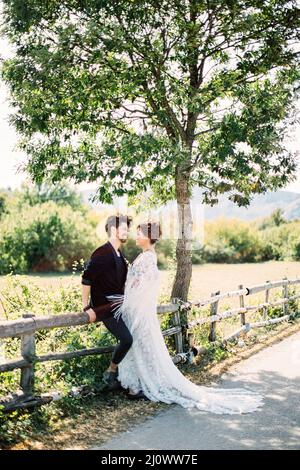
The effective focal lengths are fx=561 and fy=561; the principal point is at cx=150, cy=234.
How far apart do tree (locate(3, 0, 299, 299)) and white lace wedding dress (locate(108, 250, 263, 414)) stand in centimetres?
191

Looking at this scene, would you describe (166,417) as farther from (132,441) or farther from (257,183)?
(257,183)

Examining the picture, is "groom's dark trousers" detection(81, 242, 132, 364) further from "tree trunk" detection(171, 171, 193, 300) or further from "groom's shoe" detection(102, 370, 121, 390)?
→ "tree trunk" detection(171, 171, 193, 300)

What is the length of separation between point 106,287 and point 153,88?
360 cm

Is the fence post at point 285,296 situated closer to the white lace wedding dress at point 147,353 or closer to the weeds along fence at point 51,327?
the weeds along fence at point 51,327

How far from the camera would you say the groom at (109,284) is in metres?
6.77

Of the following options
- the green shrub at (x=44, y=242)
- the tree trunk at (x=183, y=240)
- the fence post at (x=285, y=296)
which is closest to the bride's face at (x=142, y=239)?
the tree trunk at (x=183, y=240)

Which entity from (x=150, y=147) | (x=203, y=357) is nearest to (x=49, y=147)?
(x=150, y=147)

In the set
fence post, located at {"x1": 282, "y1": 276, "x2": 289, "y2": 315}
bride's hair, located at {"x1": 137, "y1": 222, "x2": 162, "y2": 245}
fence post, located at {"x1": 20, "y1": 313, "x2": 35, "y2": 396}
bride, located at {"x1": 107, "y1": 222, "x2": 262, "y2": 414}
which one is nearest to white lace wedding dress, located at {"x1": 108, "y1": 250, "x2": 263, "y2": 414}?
bride, located at {"x1": 107, "y1": 222, "x2": 262, "y2": 414}

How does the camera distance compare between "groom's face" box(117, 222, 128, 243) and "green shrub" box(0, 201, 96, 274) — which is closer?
"groom's face" box(117, 222, 128, 243)

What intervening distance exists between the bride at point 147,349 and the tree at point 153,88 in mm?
1806

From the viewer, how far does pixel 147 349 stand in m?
7.01

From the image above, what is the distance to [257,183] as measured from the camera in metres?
9.95

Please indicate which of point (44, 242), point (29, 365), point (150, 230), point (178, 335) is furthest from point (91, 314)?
point (44, 242)

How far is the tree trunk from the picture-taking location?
9.78 m
